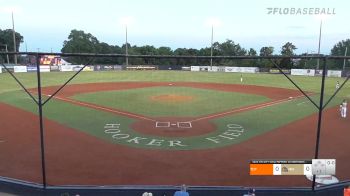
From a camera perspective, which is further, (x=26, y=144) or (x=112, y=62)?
(x=112, y=62)

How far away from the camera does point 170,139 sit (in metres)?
19.5

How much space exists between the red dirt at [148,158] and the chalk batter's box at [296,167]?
3215 millimetres

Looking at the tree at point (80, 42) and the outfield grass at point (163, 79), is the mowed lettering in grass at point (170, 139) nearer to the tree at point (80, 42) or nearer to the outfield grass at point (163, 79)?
the outfield grass at point (163, 79)

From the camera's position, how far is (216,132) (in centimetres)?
2120

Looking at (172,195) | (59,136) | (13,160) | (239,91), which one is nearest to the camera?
(172,195)

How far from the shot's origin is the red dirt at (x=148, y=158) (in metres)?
13.9

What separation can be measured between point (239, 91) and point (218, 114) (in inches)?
642

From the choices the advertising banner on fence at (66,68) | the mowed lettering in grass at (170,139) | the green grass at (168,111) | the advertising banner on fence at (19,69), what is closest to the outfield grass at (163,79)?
the advertising banner on fence at (19,69)

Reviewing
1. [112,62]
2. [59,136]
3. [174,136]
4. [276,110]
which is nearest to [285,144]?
[174,136]

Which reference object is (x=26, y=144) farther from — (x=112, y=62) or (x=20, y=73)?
(x=112, y=62)

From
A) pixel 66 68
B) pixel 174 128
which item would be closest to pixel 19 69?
pixel 66 68

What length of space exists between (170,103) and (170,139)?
12609 mm

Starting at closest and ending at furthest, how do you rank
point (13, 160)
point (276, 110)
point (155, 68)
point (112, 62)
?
point (13, 160), point (276, 110), point (155, 68), point (112, 62)

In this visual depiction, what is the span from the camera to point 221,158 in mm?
16469
